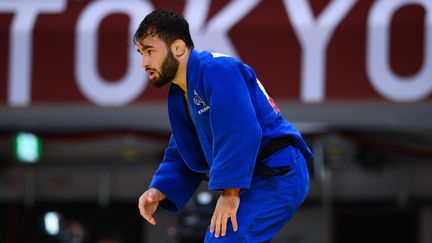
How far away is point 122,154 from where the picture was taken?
9.45 meters

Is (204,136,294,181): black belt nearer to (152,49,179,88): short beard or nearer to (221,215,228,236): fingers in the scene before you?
(221,215,228,236): fingers

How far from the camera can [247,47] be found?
5.80m

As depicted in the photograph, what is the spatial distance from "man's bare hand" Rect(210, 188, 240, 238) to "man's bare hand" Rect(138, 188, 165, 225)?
447mm

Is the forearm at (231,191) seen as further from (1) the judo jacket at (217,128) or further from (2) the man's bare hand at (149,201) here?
(2) the man's bare hand at (149,201)

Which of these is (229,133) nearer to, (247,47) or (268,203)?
(268,203)

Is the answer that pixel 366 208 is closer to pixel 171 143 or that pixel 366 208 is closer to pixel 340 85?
pixel 340 85

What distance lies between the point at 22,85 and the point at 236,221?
157 inches

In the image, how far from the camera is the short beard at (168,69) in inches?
101

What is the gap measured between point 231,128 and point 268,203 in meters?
0.29

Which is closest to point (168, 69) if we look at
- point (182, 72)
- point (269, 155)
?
point (182, 72)

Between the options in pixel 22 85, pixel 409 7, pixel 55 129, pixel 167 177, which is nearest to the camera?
pixel 167 177

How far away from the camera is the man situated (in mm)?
2418

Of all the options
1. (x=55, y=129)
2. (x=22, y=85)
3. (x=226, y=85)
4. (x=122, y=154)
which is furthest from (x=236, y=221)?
(x=122, y=154)

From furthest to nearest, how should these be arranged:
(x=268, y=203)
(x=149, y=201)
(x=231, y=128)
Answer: (x=149, y=201)
(x=268, y=203)
(x=231, y=128)
